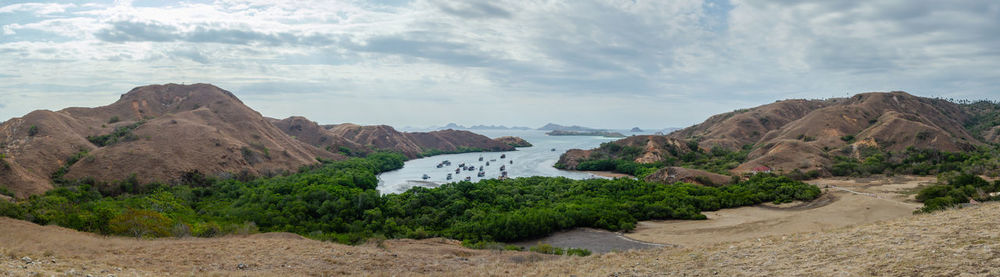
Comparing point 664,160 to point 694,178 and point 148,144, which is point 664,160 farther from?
point 148,144

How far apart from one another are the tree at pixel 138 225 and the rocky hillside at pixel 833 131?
6270 cm

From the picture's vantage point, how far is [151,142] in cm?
5259

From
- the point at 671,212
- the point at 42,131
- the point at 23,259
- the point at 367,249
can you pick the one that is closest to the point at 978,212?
the point at 671,212

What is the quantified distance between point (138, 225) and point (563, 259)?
21.7 meters

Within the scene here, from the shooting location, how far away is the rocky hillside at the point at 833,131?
66.8m

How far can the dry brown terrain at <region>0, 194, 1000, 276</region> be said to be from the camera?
1295 cm

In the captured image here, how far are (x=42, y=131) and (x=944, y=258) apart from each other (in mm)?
67599

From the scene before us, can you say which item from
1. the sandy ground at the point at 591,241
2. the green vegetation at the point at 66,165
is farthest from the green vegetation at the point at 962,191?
the green vegetation at the point at 66,165

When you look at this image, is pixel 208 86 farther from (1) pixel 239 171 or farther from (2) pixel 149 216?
(2) pixel 149 216

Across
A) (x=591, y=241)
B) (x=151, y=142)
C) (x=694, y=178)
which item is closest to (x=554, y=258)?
(x=591, y=241)

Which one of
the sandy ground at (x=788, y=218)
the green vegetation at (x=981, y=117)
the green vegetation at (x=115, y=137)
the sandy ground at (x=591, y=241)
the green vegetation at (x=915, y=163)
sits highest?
the green vegetation at (x=981, y=117)

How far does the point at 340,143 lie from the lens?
101 m

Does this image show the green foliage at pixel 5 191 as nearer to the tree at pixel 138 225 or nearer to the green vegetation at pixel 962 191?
the tree at pixel 138 225

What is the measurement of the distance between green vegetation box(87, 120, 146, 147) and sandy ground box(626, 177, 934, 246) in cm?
5336
